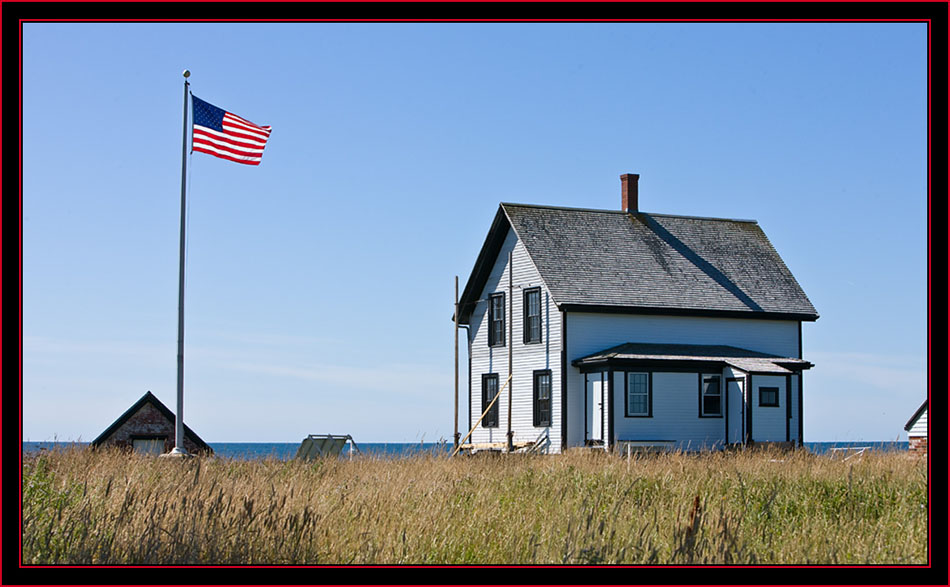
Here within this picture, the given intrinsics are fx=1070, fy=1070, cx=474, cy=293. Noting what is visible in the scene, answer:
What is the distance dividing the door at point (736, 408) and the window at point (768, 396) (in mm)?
637

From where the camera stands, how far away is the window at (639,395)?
29.7m

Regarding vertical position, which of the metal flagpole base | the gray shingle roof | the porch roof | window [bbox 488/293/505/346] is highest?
the gray shingle roof

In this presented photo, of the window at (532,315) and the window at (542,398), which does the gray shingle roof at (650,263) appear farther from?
the window at (542,398)

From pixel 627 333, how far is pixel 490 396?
5.29 m

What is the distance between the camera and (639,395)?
2992 centimetres

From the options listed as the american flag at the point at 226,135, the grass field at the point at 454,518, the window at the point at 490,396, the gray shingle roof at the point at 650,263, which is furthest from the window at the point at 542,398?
the grass field at the point at 454,518

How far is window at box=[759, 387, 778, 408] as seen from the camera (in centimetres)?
3023

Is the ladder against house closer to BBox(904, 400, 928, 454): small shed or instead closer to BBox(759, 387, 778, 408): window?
BBox(759, 387, 778, 408): window

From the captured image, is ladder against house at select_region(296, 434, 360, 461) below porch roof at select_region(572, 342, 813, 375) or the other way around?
below

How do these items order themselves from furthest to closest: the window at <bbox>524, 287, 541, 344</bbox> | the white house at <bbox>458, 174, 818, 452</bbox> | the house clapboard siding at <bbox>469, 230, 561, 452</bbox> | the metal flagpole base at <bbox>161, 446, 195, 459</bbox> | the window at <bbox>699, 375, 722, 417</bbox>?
the window at <bbox>524, 287, 541, 344</bbox>, the house clapboard siding at <bbox>469, 230, 561, 452</bbox>, the window at <bbox>699, 375, 722, 417</bbox>, the white house at <bbox>458, 174, 818, 452</bbox>, the metal flagpole base at <bbox>161, 446, 195, 459</bbox>

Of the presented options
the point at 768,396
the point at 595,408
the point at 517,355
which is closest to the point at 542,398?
the point at 517,355

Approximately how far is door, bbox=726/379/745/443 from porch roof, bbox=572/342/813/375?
0.65m

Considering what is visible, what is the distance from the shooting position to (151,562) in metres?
8.20

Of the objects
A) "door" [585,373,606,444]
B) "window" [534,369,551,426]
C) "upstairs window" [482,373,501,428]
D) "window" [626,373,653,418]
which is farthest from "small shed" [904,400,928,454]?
"upstairs window" [482,373,501,428]
